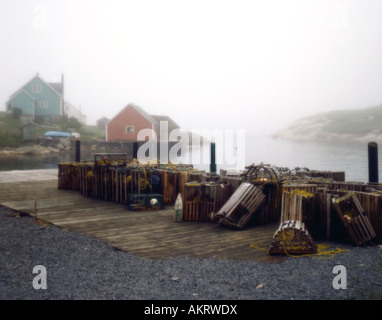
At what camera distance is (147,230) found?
9383mm

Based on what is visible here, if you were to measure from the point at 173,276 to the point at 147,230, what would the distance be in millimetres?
3360

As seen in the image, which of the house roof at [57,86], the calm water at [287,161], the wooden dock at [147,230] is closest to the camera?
the wooden dock at [147,230]

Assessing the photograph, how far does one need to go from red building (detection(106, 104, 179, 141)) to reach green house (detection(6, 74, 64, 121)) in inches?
613

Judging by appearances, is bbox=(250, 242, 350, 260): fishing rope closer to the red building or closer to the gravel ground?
the gravel ground

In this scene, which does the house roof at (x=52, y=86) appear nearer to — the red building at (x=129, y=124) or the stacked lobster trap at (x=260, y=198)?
the red building at (x=129, y=124)

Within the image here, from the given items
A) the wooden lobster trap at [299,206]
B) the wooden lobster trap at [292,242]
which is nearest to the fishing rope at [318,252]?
the wooden lobster trap at [292,242]

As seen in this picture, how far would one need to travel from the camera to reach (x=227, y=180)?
11289mm

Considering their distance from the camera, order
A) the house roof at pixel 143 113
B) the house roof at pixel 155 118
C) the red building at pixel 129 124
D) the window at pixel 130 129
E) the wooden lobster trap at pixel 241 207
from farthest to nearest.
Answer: the window at pixel 130 129 → the house roof at pixel 155 118 → the house roof at pixel 143 113 → the red building at pixel 129 124 → the wooden lobster trap at pixel 241 207

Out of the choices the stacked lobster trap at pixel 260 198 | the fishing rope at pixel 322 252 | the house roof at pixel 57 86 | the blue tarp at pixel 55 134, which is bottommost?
the fishing rope at pixel 322 252

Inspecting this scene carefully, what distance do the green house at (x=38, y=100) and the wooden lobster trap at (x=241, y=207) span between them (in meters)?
70.7

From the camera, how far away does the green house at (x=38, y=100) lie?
72.8 metres

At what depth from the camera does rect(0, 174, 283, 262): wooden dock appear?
25.0 ft

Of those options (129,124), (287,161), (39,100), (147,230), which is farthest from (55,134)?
(147,230)

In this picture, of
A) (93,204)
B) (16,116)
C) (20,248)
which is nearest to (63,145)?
(16,116)
